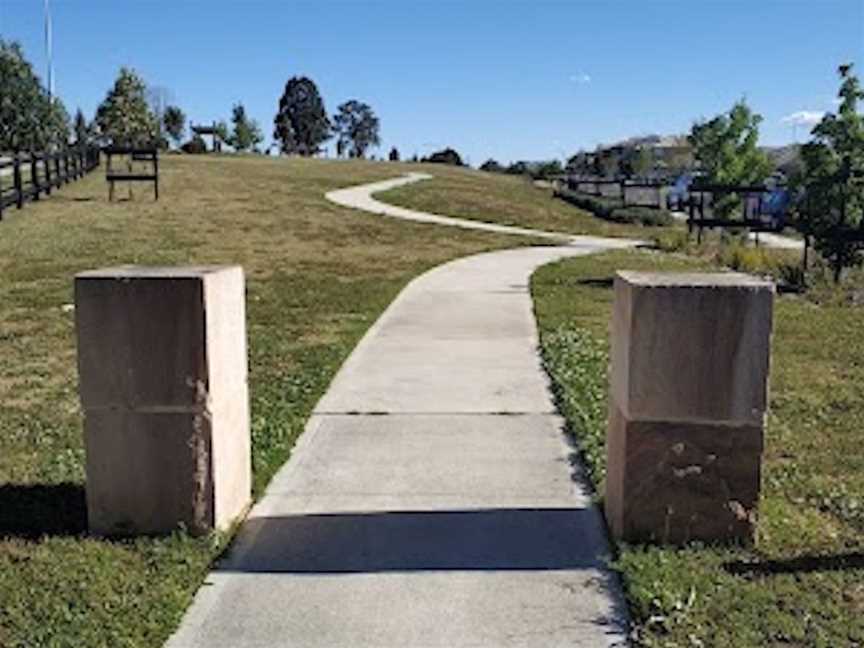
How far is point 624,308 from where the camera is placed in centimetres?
432

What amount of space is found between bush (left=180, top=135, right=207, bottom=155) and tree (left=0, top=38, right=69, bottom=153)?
20750mm

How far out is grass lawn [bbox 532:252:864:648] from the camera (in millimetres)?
3525

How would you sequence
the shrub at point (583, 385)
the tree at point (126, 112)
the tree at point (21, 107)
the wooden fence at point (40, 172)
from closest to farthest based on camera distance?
the shrub at point (583, 385) < the wooden fence at point (40, 172) < the tree at point (21, 107) < the tree at point (126, 112)

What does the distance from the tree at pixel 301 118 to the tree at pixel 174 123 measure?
34997 millimetres

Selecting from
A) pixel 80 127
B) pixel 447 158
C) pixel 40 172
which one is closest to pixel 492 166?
pixel 447 158

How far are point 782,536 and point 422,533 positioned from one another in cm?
163

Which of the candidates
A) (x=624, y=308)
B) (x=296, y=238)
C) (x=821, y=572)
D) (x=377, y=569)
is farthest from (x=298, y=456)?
(x=296, y=238)

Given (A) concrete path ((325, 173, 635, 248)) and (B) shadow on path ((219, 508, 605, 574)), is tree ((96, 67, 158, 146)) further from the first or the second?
(B) shadow on path ((219, 508, 605, 574))

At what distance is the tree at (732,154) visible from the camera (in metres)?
24.8

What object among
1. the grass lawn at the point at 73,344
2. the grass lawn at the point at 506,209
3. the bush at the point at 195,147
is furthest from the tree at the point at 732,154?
the bush at the point at 195,147

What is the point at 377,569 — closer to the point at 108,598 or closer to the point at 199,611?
the point at 199,611

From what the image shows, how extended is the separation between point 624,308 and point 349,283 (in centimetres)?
952

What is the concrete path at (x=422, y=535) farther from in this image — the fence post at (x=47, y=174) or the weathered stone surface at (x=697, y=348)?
the fence post at (x=47, y=174)

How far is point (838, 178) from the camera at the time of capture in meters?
14.9
